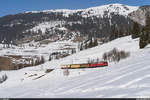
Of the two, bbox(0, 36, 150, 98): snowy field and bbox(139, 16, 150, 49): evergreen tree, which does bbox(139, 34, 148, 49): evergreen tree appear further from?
bbox(0, 36, 150, 98): snowy field

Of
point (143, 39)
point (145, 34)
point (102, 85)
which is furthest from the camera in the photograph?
point (143, 39)

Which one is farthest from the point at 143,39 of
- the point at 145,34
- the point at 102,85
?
the point at 102,85

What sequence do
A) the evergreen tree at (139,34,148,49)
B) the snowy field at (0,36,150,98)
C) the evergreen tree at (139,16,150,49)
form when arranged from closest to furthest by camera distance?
the snowy field at (0,36,150,98), the evergreen tree at (139,16,150,49), the evergreen tree at (139,34,148,49)

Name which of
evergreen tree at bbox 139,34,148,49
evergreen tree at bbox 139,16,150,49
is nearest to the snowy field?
evergreen tree at bbox 139,16,150,49

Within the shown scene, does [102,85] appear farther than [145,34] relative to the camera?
No

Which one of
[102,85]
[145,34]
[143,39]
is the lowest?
[102,85]

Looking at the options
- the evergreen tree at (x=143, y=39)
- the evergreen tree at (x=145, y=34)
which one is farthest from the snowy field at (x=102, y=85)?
the evergreen tree at (x=143, y=39)

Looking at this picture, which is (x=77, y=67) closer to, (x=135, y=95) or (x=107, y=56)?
(x=107, y=56)

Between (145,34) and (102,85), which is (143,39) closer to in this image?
(145,34)

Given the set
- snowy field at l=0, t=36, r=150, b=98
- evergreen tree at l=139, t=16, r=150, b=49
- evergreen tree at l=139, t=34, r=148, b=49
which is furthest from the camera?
evergreen tree at l=139, t=34, r=148, b=49

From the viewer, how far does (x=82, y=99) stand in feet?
43.8

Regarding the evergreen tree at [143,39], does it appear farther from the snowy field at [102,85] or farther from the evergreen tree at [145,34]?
the snowy field at [102,85]

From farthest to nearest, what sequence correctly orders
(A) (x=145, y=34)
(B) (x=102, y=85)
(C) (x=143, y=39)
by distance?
(C) (x=143, y=39), (A) (x=145, y=34), (B) (x=102, y=85)

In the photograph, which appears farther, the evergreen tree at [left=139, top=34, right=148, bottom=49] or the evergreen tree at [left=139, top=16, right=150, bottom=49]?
the evergreen tree at [left=139, top=34, right=148, bottom=49]
